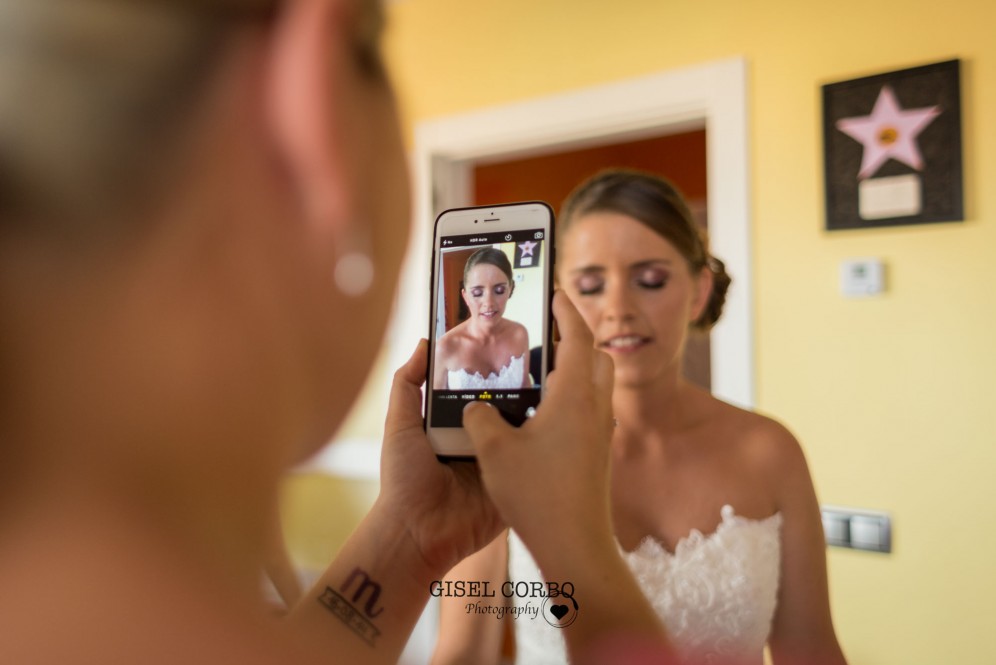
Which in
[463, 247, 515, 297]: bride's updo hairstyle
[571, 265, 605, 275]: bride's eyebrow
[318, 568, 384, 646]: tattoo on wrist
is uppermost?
[571, 265, 605, 275]: bride's eyebrow

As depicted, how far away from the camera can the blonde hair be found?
0.44 feet

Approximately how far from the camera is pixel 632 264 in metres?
0.56

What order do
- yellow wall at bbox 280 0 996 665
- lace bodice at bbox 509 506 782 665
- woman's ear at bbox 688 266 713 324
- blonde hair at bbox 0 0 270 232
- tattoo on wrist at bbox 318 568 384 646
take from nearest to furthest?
blonde hair at bbox 0 0 270 232, tattoo on wrist at bbox 318 568 384 646, lace bodice at bbox 509 506 782 665, woman's ear at bbox 688 266 713 324, yellow wall at bbox 280 0 996 665

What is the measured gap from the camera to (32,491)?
0.48 feet

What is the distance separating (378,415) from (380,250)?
0.74 feet

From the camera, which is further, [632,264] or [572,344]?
[632,264]

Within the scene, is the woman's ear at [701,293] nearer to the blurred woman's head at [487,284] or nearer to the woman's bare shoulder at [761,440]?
the woman's bare shoulder at [761,440]

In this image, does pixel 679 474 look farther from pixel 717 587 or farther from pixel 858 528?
pixel 858 528

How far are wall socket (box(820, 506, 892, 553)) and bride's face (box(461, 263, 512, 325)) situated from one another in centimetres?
78

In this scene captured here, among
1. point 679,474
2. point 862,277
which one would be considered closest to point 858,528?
point 862,277

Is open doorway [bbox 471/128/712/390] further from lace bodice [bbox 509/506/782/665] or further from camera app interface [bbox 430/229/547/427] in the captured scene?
lace bodice [bbox 509/506/782/665]

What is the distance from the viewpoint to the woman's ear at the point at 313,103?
137 millimetres

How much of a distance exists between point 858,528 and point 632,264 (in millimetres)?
635

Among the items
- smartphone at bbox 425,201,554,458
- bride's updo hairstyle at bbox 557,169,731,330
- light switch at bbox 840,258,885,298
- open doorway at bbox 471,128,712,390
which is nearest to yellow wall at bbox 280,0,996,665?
light switch at bbox 840,258,885,298
